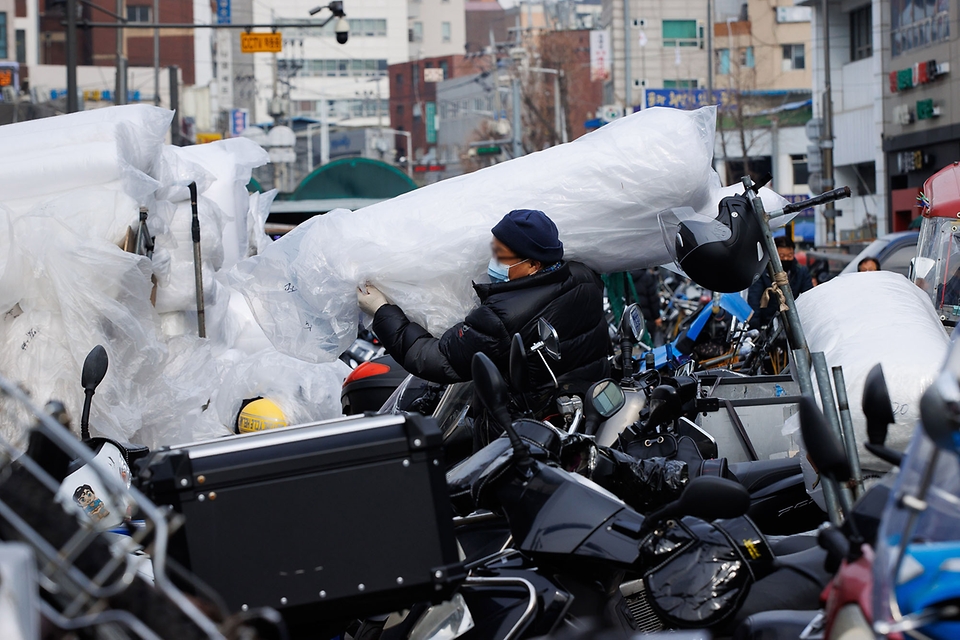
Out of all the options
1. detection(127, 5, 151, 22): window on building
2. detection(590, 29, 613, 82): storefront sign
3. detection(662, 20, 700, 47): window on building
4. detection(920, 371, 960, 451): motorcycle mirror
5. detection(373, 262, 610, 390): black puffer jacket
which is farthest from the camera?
detection(127, 5, 151, 22): window on building

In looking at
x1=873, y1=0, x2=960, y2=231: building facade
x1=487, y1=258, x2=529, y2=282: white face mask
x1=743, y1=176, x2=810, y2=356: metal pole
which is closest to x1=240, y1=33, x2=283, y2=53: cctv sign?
x1=873, y1=0, x2=960, y2=231: building facade

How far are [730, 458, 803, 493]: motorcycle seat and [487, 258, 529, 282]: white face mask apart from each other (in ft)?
3.98

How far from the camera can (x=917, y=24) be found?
105 feet

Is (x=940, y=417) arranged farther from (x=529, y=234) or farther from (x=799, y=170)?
(x=799, y=170)

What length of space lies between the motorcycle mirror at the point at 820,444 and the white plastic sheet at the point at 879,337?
1328 millimetres

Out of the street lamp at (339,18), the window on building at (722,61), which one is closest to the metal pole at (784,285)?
the street lamp at (339,18)

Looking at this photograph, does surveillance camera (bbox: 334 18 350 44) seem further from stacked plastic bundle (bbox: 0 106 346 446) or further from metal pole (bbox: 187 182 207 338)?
metal pole (bbox: 187 182 207 338)

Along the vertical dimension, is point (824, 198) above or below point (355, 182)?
below

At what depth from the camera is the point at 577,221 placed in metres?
4.89

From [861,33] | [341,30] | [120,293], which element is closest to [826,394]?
[120,293]

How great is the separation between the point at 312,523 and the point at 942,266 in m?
3.91

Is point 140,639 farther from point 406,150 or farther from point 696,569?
point 406,150

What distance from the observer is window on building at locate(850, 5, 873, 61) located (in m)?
37.5

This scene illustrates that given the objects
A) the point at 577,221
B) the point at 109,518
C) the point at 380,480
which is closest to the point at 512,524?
the point at 380,480
